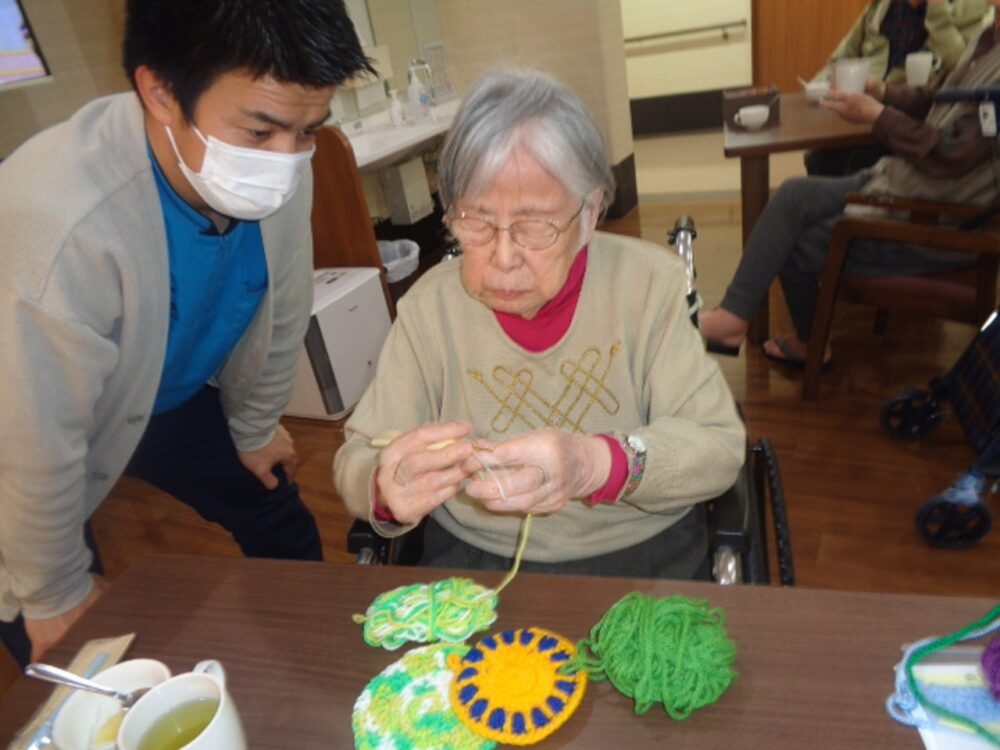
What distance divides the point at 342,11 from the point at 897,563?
6.22 ft

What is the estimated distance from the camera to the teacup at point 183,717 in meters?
0.65

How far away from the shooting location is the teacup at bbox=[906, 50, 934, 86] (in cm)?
272

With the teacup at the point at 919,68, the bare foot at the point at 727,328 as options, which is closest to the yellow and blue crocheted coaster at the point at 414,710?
the bare foot at the point at 727,328

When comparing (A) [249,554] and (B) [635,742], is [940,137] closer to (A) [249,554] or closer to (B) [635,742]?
(B) [635,742]

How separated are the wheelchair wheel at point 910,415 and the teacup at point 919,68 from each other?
53.4 inches

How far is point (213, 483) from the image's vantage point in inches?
63.1

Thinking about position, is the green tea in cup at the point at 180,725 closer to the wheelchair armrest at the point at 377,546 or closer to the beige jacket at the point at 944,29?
the wheelchair armrest at the point at 377,546

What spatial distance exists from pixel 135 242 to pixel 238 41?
1.14 ft

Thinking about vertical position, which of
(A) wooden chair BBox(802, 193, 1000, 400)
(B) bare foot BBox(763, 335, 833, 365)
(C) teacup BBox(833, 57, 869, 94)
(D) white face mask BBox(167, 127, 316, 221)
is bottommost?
(B) bare foot BBox(763, 335, 833, 365)

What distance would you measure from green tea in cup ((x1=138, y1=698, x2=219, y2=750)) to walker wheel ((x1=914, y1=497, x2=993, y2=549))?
1879 mm

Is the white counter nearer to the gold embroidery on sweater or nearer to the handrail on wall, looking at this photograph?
the gold embroidery on sweater

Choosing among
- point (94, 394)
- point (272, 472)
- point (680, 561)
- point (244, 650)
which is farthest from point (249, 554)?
point (680, 561)

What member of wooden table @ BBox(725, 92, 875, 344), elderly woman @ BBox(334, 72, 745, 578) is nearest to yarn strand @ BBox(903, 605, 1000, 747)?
elderly woman @ BBox(334, 72, 745, 578)

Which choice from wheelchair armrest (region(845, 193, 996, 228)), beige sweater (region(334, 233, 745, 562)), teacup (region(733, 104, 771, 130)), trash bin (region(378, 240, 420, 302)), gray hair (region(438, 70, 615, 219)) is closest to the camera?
gray hair (region(438, 70, 615, 219))
